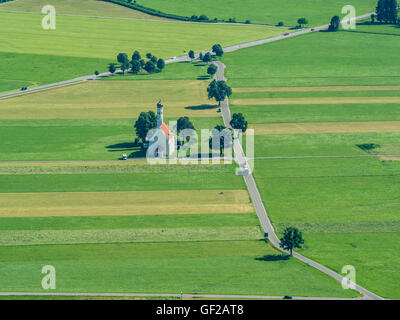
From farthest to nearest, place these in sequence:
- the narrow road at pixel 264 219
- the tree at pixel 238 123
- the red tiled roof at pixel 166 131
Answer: the tree at pixel 238 123
the red tiled roof at pixel 166 131
the narrow road at pixel 264 219

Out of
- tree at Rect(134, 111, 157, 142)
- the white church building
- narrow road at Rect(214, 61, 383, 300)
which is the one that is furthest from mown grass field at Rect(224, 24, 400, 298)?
tree at Rect(134, 111, 157, 142)

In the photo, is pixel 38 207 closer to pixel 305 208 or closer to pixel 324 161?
pixel 305 208

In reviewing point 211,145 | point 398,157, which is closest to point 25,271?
point 211,145

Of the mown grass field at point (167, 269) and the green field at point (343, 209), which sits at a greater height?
the green field at point (343, 209)

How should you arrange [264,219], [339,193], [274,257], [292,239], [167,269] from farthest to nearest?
[339,193] → [264,219] → [274,257] → [292,239] → [167,269]

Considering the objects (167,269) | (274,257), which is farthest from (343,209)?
(167,269)

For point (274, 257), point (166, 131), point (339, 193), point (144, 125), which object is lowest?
point (274, 257)

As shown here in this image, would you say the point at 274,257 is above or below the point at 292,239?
below

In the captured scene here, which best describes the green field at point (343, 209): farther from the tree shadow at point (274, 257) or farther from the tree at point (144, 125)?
the tree at point (144, 125)

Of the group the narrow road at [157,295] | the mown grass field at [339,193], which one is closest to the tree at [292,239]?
the mown grass field at [339,193]

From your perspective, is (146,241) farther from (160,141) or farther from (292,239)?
(160,141)
